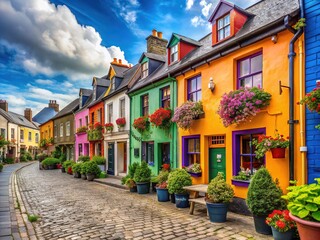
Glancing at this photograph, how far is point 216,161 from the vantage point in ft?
32.1

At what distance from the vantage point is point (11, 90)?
890 inches

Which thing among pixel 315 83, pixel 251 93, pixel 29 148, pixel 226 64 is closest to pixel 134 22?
pixel 226 64

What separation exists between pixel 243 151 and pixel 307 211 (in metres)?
4.27

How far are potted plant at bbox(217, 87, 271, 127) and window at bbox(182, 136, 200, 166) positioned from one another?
3.36 metres

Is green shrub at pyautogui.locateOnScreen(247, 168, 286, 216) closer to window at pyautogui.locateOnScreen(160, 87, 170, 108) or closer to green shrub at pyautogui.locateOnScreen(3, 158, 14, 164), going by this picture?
window at pyautogui.locateOnScreen(160, 87, 170, 108)

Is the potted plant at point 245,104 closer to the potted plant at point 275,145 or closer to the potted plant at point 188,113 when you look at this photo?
the potted plant at point 275,145

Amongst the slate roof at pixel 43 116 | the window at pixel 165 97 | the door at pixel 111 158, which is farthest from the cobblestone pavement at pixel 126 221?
the slate roof at pixel 43 116

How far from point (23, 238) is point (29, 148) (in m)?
53.1

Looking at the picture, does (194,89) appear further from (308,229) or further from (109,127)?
(109,127)

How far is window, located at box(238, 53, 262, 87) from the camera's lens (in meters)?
8.22

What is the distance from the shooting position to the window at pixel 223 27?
32.8 ft

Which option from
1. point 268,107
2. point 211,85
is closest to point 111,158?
point 211,85

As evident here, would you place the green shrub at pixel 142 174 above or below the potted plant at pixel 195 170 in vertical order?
below

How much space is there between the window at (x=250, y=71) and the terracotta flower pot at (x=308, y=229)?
4.68 m
